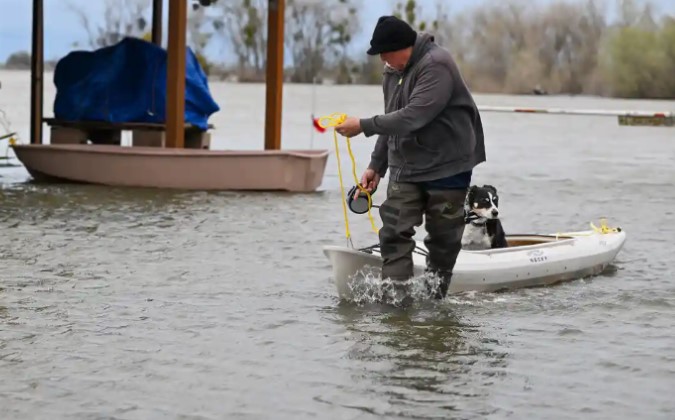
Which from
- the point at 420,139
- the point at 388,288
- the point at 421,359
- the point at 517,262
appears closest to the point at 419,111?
the point at 420,139

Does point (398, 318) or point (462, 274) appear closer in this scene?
point (398, 318)

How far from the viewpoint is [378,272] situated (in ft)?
31.4

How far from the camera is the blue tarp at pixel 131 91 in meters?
19.9

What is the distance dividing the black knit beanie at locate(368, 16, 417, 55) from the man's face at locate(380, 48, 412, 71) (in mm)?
38

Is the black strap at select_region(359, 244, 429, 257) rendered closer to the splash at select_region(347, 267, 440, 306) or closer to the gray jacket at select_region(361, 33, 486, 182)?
the splash at select_region(347, 267, 440, 306)

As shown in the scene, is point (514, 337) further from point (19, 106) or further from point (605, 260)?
point (19, 106)

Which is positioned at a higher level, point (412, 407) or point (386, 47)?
point (386, 47)

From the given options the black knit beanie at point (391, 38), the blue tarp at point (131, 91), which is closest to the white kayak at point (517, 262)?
the black knit beanie at point (391, 38)

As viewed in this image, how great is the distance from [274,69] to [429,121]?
11179 mm

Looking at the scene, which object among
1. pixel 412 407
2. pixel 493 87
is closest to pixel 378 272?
pixel 412 407

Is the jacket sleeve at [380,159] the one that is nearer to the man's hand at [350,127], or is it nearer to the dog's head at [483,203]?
the man's hand at [350,127]

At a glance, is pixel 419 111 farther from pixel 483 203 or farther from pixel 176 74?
pixel 176 74

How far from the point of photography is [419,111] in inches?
345

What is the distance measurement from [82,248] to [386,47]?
15.5 feet
